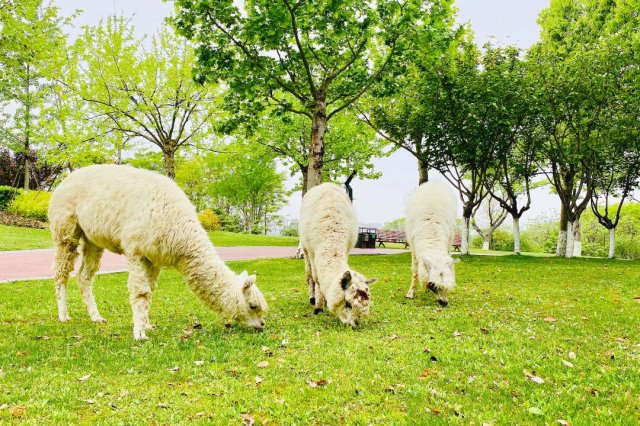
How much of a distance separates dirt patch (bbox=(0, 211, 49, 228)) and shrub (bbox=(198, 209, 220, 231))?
14346 mm

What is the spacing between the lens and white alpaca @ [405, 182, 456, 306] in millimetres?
9562

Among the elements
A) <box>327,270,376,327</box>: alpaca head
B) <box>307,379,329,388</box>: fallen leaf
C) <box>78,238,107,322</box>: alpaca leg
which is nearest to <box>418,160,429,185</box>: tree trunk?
<box>327,270,376,327</box>: alpaca head

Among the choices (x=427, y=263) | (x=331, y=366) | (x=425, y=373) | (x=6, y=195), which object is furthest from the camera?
(x=6, y=195)

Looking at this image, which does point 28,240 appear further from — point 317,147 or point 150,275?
point 150,275

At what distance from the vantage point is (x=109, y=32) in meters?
25.3

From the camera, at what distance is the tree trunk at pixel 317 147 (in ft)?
53.6

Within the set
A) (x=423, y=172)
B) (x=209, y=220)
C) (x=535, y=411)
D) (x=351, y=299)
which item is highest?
(x=423, y=172)

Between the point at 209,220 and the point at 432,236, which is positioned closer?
the point at 432,236

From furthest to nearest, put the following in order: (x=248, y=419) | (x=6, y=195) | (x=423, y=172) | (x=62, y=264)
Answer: (x=6, y=195) < (x=423, y=172) < (x=62, y=264) < (x=248, y=419)

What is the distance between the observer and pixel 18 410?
4.33 m

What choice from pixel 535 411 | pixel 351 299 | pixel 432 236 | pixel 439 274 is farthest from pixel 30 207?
pixel 535 411

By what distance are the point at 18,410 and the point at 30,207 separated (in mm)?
37422

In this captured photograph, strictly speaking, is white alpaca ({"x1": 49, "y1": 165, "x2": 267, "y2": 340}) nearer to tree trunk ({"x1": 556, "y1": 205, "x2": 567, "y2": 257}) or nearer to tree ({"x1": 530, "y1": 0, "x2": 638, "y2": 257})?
tree ({"x1": 530, "y1": 0, "x2": 638, "y2": 257})

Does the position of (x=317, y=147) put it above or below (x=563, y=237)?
above
